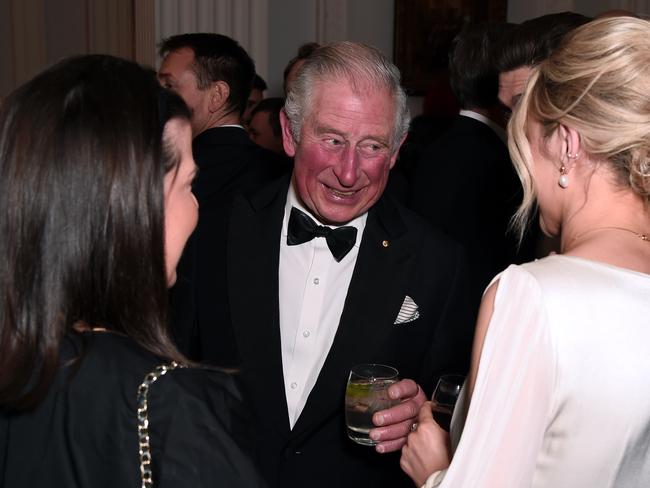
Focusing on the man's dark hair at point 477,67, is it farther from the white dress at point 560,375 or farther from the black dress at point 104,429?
the black dress at point 104,429

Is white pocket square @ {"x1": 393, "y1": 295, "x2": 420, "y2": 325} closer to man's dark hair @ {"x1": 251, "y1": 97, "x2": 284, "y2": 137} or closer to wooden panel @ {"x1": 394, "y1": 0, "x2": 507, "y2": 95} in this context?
man's dark hair @ {"x1": 251, "y1": 97, "x2": 284, "y2": 137}

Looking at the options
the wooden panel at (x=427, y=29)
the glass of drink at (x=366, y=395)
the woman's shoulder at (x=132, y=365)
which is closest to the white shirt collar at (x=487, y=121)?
the glass of drink at (x=366, y=395)

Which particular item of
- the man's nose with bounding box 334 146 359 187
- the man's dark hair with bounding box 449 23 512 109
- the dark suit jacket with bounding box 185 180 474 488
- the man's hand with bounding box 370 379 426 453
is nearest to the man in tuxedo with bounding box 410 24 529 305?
the man's dark hair with bounding box 449 23 512 109

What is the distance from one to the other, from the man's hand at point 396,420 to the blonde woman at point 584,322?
405 millimetres

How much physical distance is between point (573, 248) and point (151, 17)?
4.50m

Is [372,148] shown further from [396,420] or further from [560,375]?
[560,375]

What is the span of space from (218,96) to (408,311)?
2.06 metres

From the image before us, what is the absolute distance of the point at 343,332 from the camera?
2.16 meters

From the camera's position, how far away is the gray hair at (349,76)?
88.8 inches

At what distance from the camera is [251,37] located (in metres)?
5.73

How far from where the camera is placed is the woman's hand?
158cm

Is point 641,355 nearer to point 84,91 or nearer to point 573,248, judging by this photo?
point 573,248

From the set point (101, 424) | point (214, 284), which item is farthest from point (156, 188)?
point (214, 284)

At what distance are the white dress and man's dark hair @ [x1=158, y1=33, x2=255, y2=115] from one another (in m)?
2.87
